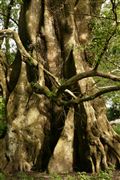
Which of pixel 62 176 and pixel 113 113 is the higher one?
pixel 113 113

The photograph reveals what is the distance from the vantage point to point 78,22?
1288 cm

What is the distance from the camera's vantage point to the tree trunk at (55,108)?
36.1 feet

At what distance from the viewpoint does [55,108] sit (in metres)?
11.8

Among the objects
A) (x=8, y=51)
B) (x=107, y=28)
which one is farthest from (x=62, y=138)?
(x=8, y=51)

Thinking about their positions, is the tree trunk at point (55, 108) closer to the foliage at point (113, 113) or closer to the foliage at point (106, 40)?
the foliage at point (106, 40)

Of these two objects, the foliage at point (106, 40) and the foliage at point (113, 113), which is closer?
the foliage at point (106, 40)

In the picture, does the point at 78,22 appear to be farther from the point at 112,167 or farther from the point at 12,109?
the point at 112,167

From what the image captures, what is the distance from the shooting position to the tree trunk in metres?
11.0

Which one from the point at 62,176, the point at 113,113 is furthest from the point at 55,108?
the point at 113,113

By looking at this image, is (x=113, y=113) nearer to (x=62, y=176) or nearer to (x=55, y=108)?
(x=55, y=108)

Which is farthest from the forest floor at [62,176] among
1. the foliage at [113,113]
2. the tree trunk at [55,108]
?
the foliage at [113,113]

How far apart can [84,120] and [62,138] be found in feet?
2.39

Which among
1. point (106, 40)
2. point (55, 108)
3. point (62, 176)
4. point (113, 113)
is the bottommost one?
point (62, 176)

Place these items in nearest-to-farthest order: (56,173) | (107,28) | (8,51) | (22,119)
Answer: (107,28) → (56,173) → (22,119) → (8,51)
